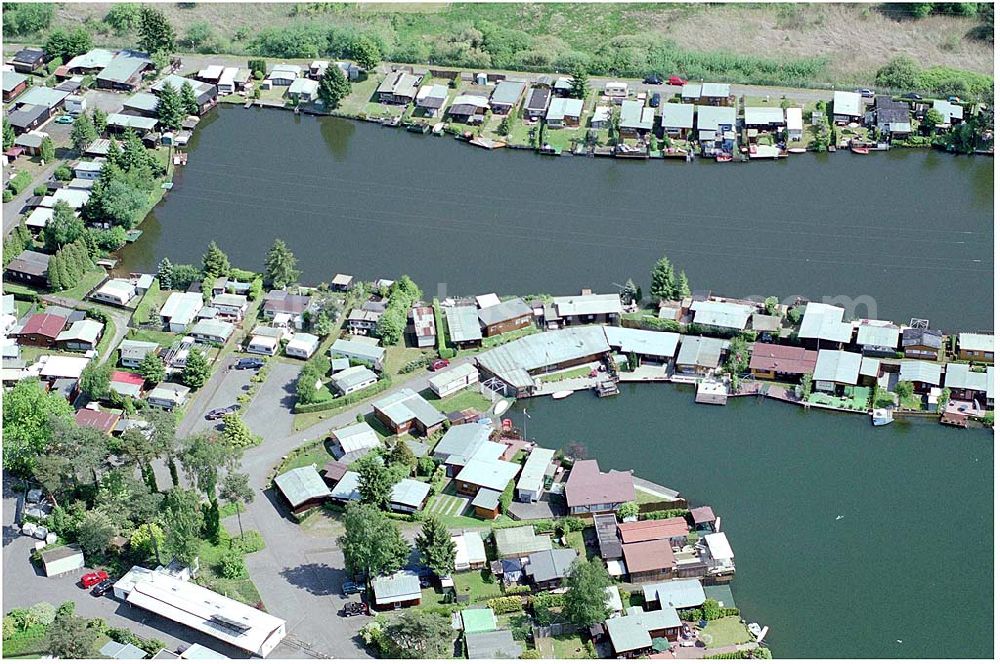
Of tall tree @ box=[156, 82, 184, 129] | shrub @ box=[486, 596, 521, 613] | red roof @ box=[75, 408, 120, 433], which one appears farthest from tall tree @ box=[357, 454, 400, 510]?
tall tree @ box=[156, 82, 184, 129]

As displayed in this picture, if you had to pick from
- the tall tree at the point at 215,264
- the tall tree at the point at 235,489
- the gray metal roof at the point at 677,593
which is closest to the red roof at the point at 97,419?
the tall tree at the point at 235,489

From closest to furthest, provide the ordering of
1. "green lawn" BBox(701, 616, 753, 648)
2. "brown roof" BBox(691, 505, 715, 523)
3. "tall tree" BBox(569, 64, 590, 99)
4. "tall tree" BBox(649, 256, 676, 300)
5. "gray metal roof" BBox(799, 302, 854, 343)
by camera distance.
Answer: "green lawn" BBox(701, 616, 753, 648)
"brown roof" BBox(691, 505, 715, 523)
"gray metal roof" BBox(799, 302, 854, 343)
"tall tree" BBox(649, 256, 676, 300)
"tall tree" BBox(569, 64, 590, 99)

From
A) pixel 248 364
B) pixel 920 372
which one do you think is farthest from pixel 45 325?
pixel 920 372

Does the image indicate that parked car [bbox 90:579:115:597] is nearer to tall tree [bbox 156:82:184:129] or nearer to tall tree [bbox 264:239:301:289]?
tall tree [bbox 264:239:301:289]

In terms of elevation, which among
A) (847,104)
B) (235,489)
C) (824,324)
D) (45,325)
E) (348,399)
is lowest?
(824,324)

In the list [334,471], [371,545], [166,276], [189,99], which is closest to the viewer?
[371,545]

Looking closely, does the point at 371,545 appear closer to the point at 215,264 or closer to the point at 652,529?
the point at 652,529
